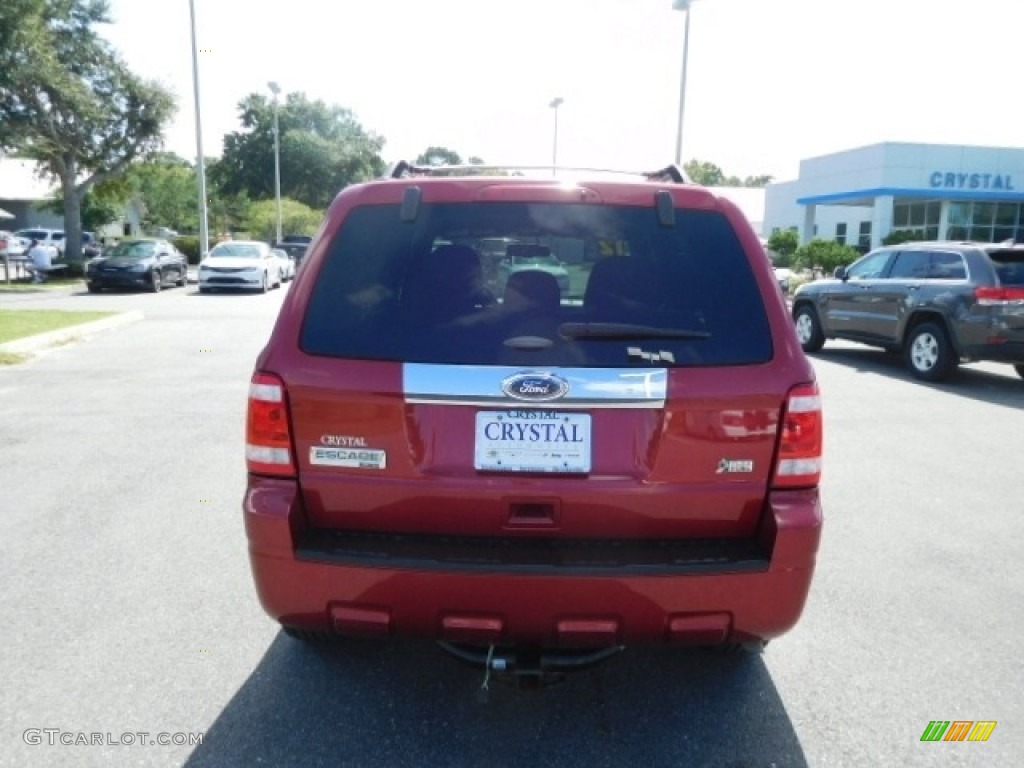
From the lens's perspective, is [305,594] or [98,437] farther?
[98,437]

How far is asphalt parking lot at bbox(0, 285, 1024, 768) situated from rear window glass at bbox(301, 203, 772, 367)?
1.33 meters

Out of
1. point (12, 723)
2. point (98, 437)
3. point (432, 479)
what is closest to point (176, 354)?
point (98, 437)

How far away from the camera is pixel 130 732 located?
283cm

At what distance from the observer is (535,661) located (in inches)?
104

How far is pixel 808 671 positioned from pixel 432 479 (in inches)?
72.6

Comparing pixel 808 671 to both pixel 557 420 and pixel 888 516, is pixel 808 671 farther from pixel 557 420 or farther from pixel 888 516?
pixel 888 516

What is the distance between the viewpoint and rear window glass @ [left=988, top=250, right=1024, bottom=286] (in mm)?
9797

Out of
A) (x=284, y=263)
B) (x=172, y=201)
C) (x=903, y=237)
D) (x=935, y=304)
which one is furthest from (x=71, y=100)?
(x=172, y=201)

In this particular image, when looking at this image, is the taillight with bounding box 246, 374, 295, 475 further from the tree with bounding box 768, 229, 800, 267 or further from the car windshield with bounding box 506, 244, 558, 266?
the tree with bounding box 768, 229, 800, 267

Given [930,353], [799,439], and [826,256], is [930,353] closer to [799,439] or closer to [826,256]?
[799,439]

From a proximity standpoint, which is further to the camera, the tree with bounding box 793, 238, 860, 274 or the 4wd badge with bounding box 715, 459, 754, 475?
the tree with bounding box 793, 238, 860, 274

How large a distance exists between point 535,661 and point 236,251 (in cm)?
2435

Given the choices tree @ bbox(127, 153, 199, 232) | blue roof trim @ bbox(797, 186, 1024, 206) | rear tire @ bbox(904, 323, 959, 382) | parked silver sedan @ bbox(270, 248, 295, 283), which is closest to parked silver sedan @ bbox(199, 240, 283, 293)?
parked silver sedan @ bbox(270, 248, 295, 283)

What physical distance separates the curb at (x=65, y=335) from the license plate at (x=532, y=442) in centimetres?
1053
